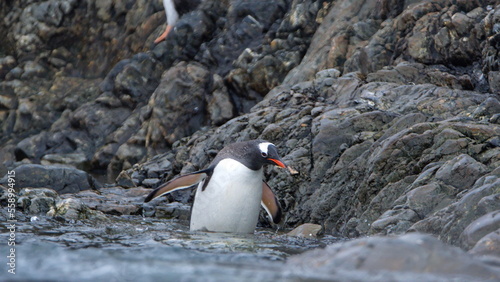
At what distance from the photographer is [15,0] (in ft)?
56.8

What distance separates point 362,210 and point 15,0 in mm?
14034

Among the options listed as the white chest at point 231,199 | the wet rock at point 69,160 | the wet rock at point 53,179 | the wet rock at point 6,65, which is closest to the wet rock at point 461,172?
the white chest at point 231,199

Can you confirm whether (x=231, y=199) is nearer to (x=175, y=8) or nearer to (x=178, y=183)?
(x=178, y=183)

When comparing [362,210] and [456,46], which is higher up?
[456,46]

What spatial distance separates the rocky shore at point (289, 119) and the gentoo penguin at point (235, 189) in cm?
48

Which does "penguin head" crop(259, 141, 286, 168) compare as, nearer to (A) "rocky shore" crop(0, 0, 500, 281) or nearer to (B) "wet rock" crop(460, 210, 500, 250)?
(A) "rocky shore" crop(0, 0, 500, 281)

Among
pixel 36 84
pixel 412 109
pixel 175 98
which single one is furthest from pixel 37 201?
pixel 36 84

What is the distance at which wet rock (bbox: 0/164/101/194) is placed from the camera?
952 cm

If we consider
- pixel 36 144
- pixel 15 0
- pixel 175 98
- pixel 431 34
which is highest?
pixel 15 0

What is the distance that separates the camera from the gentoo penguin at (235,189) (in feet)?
20.8

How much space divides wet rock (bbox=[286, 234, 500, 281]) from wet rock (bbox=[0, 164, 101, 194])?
7294mm

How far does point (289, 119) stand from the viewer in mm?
8430

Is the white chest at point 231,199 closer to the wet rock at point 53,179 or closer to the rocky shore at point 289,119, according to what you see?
the rocky shore at point 289,119

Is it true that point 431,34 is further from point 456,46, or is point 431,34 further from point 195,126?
point 195,126
